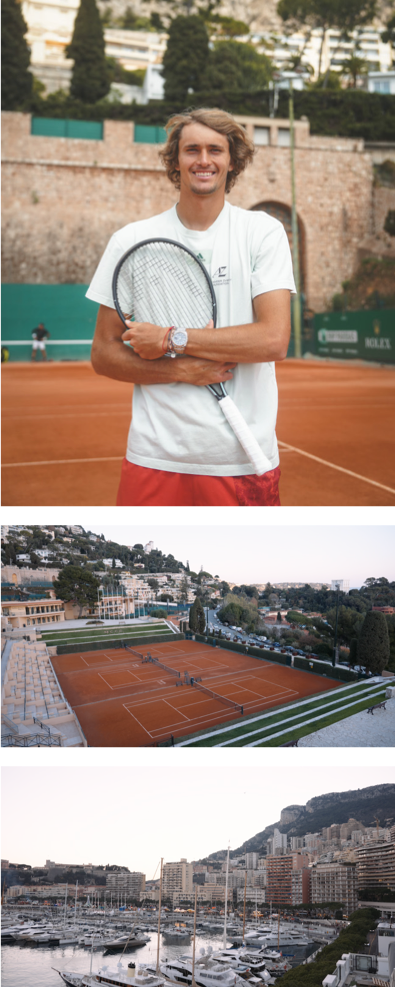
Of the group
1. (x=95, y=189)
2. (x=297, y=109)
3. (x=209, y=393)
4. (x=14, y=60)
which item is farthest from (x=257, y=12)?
(x=209, y=393)

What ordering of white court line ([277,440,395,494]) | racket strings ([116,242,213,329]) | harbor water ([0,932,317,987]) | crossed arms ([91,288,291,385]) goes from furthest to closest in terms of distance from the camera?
white court line ([277,440,395,494])
racket strings ([116,242,213,329])
crossed arms ([91,288,291,385])
harbor water ([0,932,317,987])

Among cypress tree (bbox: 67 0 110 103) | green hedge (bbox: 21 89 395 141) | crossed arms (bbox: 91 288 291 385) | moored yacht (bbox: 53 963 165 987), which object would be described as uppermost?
cypress tree (bbox: 67 0 110 103)

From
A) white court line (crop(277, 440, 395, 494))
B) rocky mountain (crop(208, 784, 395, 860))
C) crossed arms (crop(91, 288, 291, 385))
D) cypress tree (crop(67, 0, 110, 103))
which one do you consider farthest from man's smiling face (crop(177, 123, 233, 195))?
cypress tree (crop(67, 0, 110, 103))

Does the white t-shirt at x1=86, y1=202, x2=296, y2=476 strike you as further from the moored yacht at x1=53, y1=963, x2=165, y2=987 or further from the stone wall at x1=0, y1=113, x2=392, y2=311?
the stone wall at x1=0, y1=113, x2=392, y2=311

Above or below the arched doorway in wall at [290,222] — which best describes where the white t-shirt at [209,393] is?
below

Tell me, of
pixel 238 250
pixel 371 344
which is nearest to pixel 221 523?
pixel 238 250

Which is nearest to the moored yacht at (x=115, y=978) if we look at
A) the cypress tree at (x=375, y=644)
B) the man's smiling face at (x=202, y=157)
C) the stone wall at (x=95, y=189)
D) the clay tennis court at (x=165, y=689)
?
the clay tennis court at (x=165, y=689)

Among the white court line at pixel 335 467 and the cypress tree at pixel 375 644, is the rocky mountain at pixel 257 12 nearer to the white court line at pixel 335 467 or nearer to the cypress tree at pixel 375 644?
the white court line at pixel 335 467
